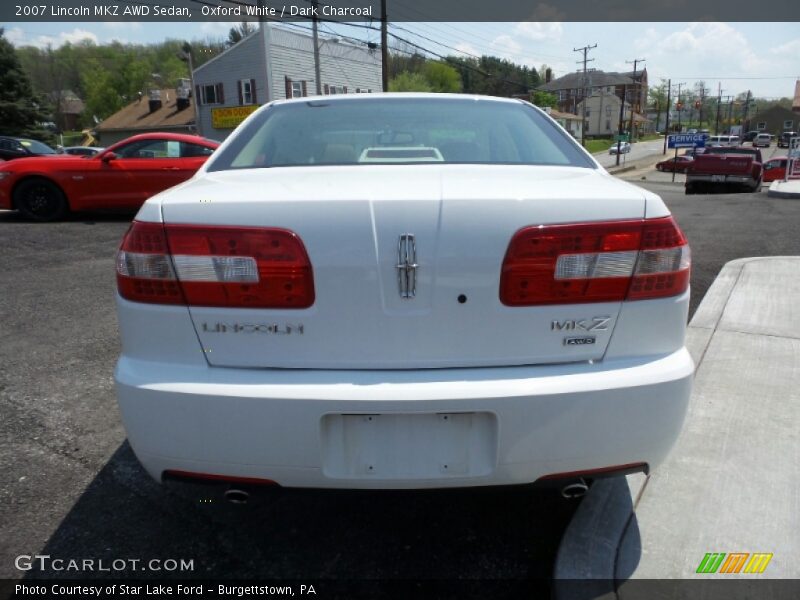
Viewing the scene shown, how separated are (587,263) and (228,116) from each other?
37.9 m

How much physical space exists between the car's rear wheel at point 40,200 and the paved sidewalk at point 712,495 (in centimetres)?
932

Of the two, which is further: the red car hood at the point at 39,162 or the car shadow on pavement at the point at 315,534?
the red car hood at the point at 39,162

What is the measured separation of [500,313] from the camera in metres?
1.66

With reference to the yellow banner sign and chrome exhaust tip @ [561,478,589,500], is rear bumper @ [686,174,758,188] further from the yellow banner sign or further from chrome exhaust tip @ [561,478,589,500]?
the yellow banner sign

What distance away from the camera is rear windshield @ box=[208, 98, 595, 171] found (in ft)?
8.02

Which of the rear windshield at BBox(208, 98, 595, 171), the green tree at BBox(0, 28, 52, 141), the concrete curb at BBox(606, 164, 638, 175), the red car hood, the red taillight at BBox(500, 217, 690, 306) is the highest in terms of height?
the green tree at BBox(0, 28, 52, 141)

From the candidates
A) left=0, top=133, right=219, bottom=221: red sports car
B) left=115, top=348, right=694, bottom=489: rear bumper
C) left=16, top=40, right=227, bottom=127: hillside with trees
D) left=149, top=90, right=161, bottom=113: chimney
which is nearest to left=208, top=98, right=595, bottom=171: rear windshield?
left=115, top=348, right=694, bottom=489: rear bumper

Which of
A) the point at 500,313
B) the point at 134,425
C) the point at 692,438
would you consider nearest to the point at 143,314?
the point at 134,425

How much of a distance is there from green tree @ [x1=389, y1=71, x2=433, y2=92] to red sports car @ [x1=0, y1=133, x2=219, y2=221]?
54.5 meters

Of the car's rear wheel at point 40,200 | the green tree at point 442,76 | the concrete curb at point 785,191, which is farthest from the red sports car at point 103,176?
the green tree at point 442,76

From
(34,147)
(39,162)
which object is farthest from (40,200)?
(34,147)

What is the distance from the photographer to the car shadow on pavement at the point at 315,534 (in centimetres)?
204

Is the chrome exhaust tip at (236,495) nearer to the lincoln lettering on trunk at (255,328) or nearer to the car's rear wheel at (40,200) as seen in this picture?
the lincoln lettering on trunk at (255,328)

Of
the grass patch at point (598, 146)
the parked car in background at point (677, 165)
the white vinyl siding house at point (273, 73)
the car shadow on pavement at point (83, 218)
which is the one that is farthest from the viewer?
the grass patch at point (598, 146)
